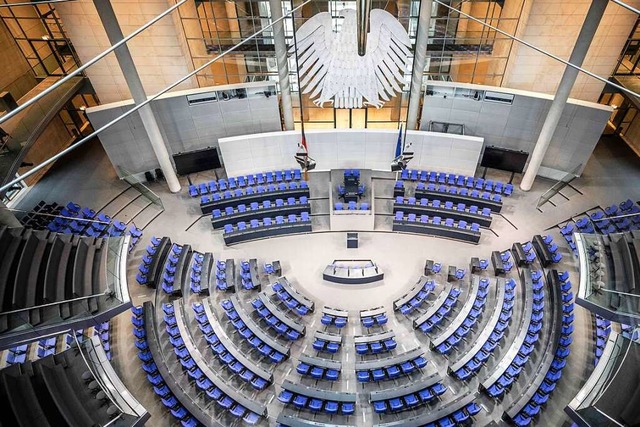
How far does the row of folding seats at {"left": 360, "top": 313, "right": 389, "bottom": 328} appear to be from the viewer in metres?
13.9

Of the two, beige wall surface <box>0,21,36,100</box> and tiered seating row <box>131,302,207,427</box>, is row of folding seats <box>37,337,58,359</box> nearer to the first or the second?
Result: tiered seating row <box>131,302,207,427</box>

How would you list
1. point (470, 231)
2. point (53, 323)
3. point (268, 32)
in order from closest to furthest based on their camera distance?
point (53, 323), point (470, 231), point (268, 32)

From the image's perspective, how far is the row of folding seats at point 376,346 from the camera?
43.4 feet

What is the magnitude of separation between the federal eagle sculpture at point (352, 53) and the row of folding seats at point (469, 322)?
8172mm

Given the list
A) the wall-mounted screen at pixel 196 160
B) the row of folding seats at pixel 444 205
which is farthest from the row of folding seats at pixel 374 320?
the wall-mounted screen at pixel 196 160

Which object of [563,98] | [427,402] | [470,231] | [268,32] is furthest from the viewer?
[268,32]

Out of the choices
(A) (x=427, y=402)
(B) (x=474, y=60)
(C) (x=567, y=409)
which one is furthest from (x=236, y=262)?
(B) (x=474, y=60)

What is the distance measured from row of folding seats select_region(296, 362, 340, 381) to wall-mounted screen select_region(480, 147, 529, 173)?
11.8m

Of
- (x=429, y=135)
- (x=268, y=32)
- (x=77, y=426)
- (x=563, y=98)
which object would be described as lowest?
(x=77, y=426)

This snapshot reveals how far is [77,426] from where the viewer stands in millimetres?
9953

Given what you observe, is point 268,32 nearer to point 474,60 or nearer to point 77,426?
point 474,60

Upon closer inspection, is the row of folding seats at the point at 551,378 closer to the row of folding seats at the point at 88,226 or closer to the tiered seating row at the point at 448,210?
the tiered seating row at the point at 448,210

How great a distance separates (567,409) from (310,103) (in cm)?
1572

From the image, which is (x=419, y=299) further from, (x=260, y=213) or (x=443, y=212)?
(x=260, y=213)
